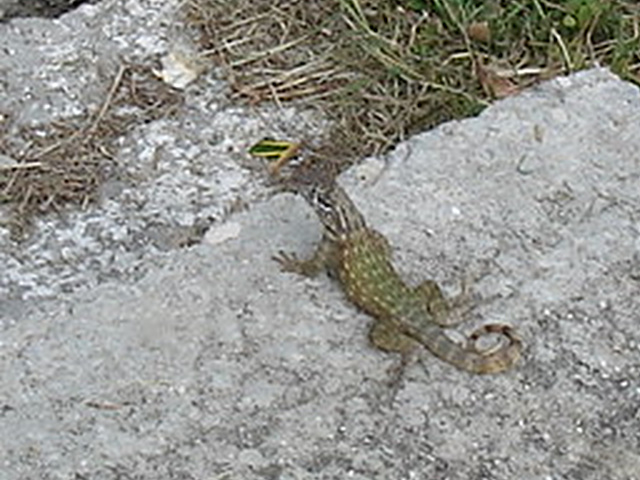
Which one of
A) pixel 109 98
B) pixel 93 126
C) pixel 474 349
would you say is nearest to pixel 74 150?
pixel 93 126

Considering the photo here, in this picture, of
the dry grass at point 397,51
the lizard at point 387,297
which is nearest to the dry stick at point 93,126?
the dry grass at point 397,51

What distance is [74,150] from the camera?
17.1 feet

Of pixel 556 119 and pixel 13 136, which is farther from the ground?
pixel 13 136

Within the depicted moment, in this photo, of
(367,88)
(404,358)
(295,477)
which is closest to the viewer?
(295,477)

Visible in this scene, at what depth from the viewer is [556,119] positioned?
514 cm

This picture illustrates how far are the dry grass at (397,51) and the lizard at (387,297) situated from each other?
0.74 m

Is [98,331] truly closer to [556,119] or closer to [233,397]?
[233,397]

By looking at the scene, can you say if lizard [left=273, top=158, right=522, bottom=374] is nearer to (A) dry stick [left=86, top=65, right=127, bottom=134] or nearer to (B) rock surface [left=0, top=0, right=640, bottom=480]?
(B) rock surface [left=0, top=0, right=640, bottom=480]

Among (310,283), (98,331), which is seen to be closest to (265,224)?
(310,283)

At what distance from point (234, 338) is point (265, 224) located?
21.7 inches

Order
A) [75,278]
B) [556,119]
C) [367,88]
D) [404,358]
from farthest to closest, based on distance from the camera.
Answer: [367,88] → [556,119] → [75,278] → [404,358]

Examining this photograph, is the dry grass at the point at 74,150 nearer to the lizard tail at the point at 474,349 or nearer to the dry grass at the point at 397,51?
the dry grass at the point at 397,51

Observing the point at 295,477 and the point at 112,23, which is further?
the point at 112,23

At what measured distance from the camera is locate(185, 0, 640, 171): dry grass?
5.42 m
